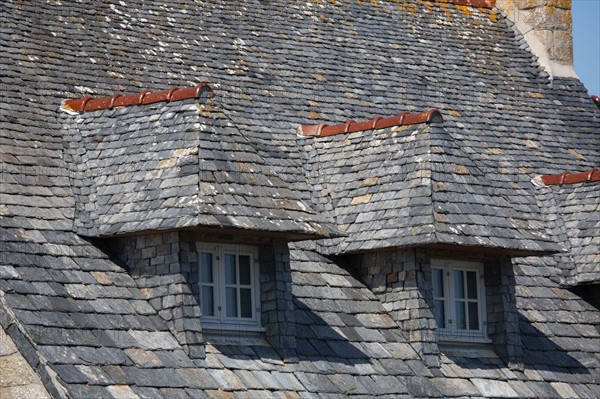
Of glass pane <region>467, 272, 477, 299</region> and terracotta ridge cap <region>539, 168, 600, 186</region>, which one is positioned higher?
terracotta ridge cap <region>539, 168, 600, 186</region>

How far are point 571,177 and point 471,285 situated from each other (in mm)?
3262

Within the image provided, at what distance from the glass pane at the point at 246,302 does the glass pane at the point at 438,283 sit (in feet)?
8.47

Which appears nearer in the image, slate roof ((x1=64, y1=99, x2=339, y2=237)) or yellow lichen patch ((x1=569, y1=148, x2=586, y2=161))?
slate roof ((x1=64, y1=99, x2=339, y2=237))

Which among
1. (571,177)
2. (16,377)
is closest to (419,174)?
(571,177)

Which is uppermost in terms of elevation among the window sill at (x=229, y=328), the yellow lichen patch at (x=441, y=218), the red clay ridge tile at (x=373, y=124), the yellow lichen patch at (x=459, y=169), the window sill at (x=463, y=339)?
the red clay ridge tile at (x=373, y=124)

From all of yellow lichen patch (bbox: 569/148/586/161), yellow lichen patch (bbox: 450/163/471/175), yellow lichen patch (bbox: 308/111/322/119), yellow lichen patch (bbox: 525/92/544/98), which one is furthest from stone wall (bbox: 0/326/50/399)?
yellow lichen patch (bbox: 525/92/544/98)

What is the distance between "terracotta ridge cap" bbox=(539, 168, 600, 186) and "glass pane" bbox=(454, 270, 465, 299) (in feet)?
10.7

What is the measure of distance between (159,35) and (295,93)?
192 centimetres

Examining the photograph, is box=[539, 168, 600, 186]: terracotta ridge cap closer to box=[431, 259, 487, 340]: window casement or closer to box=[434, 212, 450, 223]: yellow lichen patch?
box=[431, 259, 487, 340]: window casement

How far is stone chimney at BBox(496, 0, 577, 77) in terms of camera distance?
24219 mm

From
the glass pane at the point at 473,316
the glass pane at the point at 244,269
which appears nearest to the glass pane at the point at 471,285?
the glass pane at the point at 473,316

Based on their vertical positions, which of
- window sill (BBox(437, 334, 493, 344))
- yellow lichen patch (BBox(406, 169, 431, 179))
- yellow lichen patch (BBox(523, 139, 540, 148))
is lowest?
window sill (BBox(437, 334, 493, 344))

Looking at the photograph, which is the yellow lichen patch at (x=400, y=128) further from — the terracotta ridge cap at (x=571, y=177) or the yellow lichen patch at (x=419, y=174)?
the terracotta ridge cap at (x=571, y=177)

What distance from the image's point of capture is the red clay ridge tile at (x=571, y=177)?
20.5 meters
